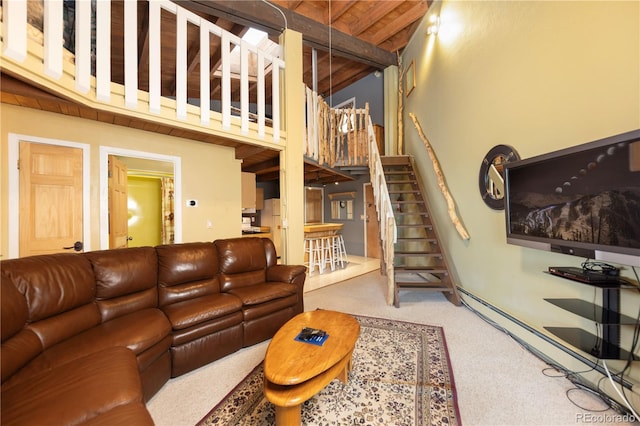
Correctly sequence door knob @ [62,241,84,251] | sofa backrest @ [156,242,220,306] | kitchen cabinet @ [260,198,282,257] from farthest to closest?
kitchen cabinet @ [260,198,282,257] < door knob @ [62,241,84,251] < sofa backrest @ [156,242,220,306]

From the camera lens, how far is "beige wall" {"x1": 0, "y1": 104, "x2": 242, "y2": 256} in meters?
2.44

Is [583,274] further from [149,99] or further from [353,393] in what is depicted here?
[149,99]

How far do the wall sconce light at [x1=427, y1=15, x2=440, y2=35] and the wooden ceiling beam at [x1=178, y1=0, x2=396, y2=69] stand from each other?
149 centimetres

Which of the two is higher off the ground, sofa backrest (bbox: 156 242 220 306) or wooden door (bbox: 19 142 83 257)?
wooden door (bbox: 19 142 83 257)

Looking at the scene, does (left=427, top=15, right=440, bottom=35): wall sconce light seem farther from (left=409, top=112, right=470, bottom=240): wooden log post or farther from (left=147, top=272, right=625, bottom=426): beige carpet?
(left=147, top=272, right=625, bottom=426): beige carpet

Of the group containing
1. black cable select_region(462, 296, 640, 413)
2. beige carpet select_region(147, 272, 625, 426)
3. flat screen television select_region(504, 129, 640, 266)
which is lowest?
beige carpet select_region(147, 272, 625, 426)

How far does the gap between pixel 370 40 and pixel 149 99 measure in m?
4.71

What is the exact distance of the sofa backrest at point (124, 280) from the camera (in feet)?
6.48

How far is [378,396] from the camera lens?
68.1 inches

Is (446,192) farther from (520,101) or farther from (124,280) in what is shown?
(124,280)

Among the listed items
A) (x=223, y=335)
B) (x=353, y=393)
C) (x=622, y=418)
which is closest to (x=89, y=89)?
(x=223, y=335)

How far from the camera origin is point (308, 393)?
1.29 m

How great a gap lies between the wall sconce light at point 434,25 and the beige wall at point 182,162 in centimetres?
383

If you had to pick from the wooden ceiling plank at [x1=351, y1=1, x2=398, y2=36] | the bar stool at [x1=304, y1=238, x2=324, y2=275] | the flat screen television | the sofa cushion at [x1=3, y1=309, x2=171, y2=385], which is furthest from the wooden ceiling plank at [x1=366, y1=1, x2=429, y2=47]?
the sofa cushion at [x1=3, y1=309, x2=171, y2=385]
